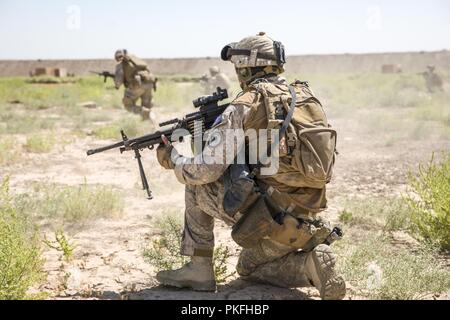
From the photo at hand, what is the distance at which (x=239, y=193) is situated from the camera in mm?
3146

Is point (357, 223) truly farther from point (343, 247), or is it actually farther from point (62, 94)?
point (62, 94)

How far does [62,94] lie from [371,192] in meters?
18.3

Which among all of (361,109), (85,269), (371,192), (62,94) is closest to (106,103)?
(62,94)

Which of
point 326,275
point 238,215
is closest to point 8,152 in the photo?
point 238,215

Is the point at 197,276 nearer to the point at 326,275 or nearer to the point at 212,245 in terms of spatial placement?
the point at 212,245

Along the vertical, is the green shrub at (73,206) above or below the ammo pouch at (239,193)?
below

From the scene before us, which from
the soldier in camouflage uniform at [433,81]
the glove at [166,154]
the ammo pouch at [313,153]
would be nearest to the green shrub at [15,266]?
the glove at [166,154]

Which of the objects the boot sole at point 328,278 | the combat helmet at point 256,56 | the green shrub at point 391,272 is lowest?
the green shrub at point 391,272

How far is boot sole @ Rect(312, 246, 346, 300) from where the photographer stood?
125 inches

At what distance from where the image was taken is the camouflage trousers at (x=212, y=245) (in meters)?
3.39

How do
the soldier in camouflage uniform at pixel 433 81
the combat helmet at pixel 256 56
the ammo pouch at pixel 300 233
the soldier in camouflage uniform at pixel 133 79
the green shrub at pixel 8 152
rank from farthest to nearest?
the soldier in camouflage uniform at pixel 433 81 → the soldier in camouflage uniform at pixel 133 79 → the green shrub at pixel 8 152 → the combat helmet at pixel 256 56 → the ammo pouch at pixel 300 233

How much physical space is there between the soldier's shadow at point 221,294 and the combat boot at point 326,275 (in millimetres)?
287

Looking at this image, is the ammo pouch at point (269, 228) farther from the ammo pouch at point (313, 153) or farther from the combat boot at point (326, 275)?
the ammo pouch at point (313, 153)

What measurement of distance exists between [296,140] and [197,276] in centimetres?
105
